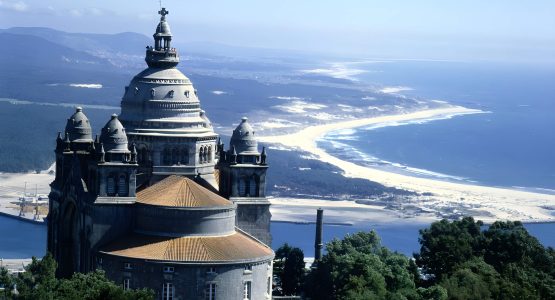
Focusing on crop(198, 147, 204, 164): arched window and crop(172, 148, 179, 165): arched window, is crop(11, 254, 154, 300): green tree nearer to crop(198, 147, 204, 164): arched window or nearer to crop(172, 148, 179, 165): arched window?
crop(172, 148, 179, 165): arched window

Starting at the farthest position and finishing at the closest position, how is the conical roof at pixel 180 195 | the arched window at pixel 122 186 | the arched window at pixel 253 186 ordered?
the arched window at pixel 253 186 → the conical roof at pixel 180 195 → the arched window at pixel 122 186

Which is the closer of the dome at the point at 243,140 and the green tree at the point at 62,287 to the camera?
the green tree at the point at 62,287

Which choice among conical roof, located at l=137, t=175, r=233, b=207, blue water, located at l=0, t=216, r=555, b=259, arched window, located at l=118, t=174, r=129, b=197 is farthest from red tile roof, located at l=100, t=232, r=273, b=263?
blue water, located at l=0, t=216, r=555, b=259

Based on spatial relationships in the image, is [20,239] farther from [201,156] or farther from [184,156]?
[184,156]

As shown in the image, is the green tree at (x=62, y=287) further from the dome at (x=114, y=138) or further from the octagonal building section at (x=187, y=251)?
the dome at (x=114, y=138)

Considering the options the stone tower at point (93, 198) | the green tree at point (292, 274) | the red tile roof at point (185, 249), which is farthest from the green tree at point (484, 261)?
the stone tower at point (93, 198)
